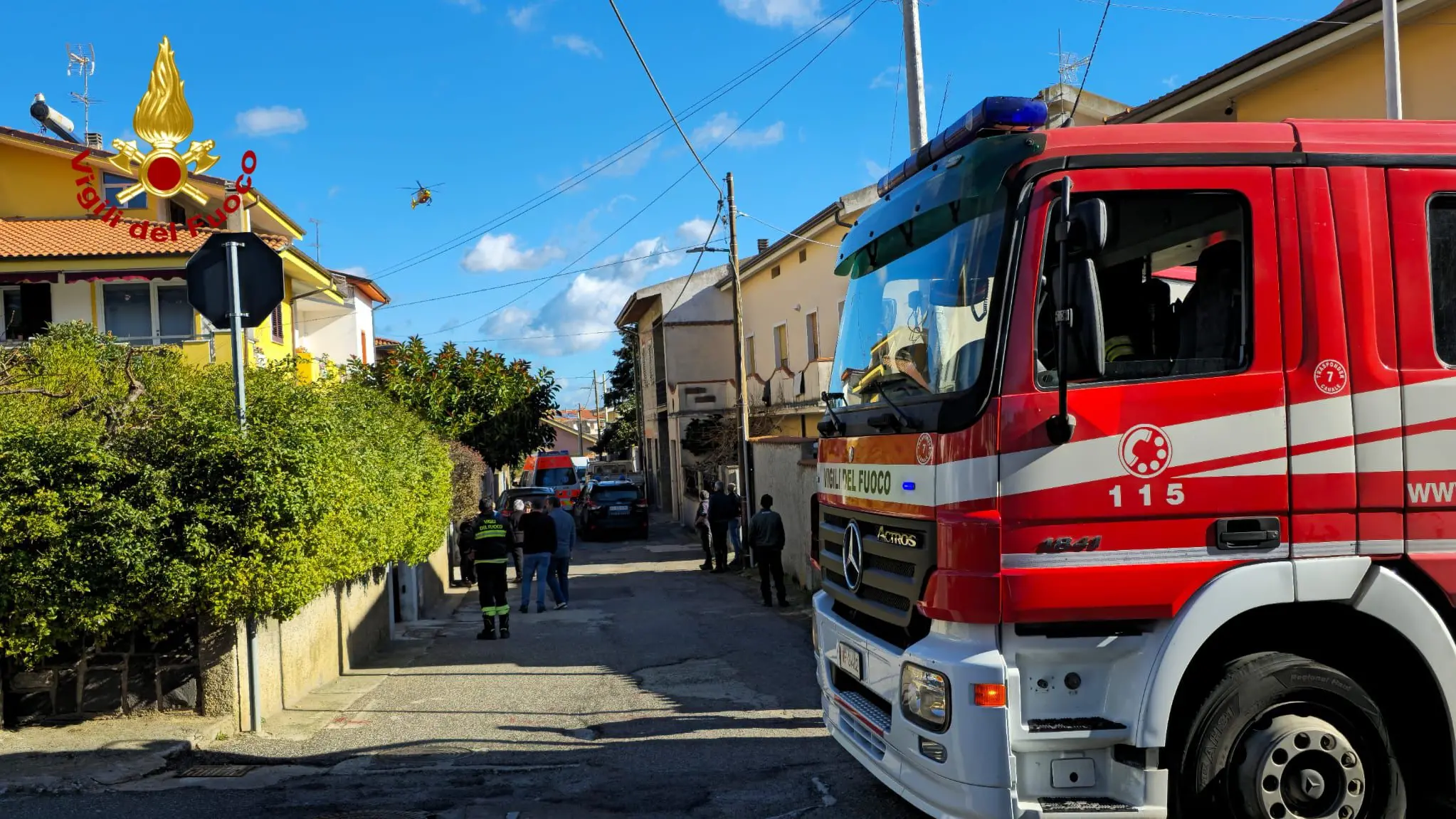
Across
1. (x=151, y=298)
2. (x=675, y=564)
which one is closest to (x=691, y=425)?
(x=675, y=564)

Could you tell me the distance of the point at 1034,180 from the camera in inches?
177

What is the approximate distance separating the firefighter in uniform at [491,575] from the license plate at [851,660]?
8.28 m

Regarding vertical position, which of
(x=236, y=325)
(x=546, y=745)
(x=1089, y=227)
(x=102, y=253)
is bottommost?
(x=546, y=745)

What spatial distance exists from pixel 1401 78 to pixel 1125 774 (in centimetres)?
999

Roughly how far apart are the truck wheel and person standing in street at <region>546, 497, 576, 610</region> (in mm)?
11991

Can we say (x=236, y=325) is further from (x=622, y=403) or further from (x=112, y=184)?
(x=622, y=403)

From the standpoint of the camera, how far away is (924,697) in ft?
15.0

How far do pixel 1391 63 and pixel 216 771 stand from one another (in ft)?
31.9

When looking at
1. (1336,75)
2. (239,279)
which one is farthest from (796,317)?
(239,279)

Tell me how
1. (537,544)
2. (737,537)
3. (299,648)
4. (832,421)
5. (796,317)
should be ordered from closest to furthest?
1. (832,421)
2. (299,648)
3. (537,544)
4. (737,537)
5. (796,317)

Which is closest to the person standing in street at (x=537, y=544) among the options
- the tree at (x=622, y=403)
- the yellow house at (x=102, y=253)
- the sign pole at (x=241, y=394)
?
the sign pole at (x=241, y=394)

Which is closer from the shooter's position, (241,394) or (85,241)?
(241,394)

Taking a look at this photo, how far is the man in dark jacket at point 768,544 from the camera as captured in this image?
588 inches

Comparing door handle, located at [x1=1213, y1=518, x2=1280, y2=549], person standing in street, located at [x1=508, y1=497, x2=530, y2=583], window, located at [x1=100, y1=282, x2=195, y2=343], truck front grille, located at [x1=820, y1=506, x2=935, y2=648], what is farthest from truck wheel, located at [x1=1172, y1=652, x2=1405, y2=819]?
window, located at [x1=100, y1=282, x2=195, y2=343]
